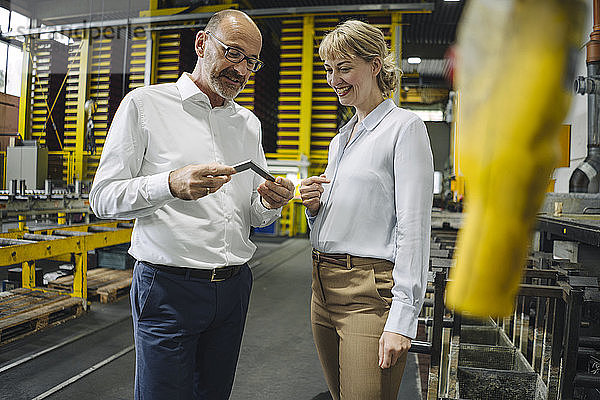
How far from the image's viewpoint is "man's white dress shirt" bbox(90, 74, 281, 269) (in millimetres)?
1428

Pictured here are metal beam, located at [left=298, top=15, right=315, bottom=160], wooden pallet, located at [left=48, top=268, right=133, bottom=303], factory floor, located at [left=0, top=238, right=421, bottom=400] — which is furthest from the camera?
metal beam, located at [left=298, top=15, right=315, bottom=160]

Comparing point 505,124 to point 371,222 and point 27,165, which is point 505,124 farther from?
point 27,165

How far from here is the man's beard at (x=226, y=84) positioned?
149cm

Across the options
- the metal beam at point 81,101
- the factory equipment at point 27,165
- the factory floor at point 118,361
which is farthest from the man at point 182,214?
the metal beam at point 81,101

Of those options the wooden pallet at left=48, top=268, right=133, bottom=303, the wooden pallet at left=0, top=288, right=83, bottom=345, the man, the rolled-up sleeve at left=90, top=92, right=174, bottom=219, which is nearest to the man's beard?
the man

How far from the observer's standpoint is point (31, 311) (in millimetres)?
3807

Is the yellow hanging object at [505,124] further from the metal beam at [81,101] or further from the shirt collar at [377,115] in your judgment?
the metal beam at [81,101]

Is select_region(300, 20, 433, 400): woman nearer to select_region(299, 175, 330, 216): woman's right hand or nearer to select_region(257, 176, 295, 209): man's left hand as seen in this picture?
select_region(299, 175, 330, 216): woman's right hand

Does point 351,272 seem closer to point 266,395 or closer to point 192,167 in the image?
point 192,167

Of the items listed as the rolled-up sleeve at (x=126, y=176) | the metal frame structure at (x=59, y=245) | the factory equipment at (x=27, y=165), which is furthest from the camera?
the factory equipment at (x=27, y=165)

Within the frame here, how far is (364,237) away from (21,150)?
196 inches

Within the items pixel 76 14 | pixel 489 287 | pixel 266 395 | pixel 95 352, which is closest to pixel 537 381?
pixel 266 395

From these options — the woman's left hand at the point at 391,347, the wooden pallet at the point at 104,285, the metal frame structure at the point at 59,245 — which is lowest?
the wooden pallet at the point at 104,285

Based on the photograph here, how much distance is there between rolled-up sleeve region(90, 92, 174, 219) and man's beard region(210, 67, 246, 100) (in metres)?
0.25
